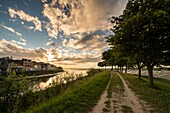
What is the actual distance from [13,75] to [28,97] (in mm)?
2453

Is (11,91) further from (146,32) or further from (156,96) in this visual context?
(146,32)

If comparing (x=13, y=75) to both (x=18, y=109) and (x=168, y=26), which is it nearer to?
(x=18, y=109)

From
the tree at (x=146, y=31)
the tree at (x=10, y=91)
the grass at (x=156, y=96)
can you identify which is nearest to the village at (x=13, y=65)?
the tree at (x=10, y=91)

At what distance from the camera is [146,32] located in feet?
54.9

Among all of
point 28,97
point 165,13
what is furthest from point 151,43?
point 28,97

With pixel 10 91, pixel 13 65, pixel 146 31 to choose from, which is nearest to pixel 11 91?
pixel 10 91

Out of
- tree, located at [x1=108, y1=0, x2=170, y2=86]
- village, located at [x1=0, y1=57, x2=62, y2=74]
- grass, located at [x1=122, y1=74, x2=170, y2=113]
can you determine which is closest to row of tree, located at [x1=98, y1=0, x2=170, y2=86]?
tree, located at [x1=108, y1=0, x2=170, y2=86]

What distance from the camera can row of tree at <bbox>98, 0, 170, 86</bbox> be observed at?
15945 mm

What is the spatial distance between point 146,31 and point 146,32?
0.72ft

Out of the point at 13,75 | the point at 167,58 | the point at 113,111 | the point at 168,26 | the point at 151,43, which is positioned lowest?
the point at 113,111

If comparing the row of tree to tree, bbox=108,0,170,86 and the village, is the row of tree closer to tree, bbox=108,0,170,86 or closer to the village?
tree, bbox=108,0,170,86

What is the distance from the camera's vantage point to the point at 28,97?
11922mm

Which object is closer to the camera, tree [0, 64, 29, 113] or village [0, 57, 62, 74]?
tree [0, 64, 29, 113]

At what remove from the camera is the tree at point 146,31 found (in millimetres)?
15922
